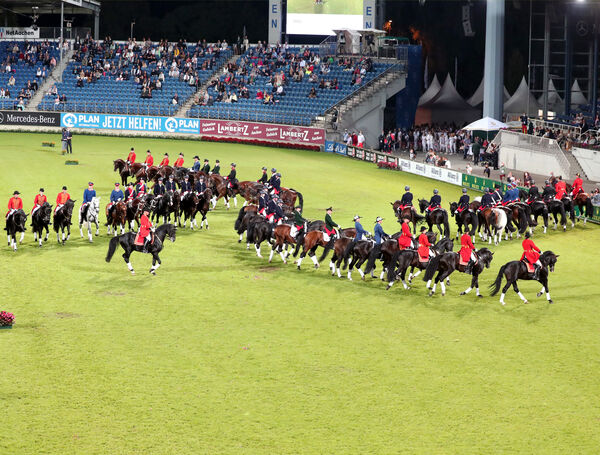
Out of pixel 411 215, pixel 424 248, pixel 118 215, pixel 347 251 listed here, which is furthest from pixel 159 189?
pixel 424 248

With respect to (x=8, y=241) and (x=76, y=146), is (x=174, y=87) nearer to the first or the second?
(x=76, y=146)

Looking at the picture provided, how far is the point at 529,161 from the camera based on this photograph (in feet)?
172

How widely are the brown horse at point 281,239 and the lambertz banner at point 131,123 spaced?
3736cm

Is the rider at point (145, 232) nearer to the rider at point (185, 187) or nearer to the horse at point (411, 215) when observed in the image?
the rider at point (185, 187)

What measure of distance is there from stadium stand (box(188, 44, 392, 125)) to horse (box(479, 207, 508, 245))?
3148cm

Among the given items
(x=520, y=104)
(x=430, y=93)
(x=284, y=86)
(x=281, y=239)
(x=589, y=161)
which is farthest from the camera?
(x=430, y=93)

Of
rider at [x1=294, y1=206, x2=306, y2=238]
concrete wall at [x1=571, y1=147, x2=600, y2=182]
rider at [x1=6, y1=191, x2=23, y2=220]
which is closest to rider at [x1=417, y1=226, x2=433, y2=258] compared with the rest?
rider at [x1=294, y1=206, x2=306, y2=238]

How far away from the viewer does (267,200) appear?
30.1 m

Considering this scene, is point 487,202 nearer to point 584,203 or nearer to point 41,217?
point 584,203

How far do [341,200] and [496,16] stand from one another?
2298 cm

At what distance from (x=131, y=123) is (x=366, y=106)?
18.2 meters

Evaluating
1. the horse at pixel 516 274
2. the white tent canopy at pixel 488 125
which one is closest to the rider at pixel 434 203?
the horse at pixel 516 274

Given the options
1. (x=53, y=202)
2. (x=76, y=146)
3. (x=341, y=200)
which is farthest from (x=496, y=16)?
(x=53, y=202)

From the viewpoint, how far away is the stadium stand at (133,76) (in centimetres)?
6562
